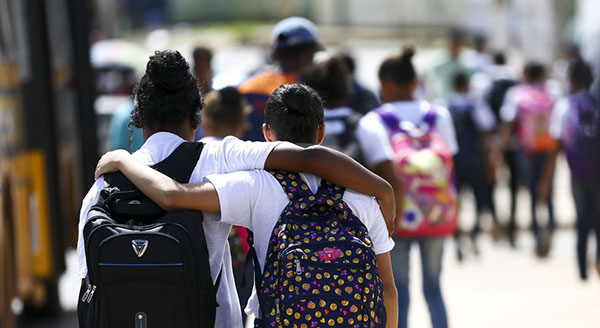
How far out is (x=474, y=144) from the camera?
10.7 metres

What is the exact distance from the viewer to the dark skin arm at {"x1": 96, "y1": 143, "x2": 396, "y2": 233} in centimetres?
323

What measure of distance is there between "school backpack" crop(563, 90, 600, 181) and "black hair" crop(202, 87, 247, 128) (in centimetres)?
403

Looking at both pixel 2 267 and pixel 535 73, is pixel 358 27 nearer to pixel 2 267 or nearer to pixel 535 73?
pixel 535 73

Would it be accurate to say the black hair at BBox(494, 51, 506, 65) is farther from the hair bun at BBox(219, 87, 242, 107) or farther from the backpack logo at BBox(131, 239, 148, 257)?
the backpack logo at BBox(131, 239, 148, 257)

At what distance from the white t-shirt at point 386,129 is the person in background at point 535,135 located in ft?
16.3

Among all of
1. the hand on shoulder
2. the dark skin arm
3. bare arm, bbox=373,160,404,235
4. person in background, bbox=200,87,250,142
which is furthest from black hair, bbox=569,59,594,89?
the hand on shoulder

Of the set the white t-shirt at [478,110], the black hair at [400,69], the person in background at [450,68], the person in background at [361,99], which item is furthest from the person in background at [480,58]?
the black hair at [400,69]

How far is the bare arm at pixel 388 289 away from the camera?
140 inches

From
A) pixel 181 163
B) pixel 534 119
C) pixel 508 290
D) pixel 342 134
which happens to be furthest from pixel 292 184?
pixel 534 119

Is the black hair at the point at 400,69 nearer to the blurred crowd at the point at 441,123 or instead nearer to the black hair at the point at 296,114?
the blurred crowd at the point at 441,123

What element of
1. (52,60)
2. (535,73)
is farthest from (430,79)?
(52,60)

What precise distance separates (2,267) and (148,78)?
150 inches

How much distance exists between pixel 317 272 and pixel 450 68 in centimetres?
1104

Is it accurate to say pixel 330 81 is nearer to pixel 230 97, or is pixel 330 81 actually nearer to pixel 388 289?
pixel 230 97
